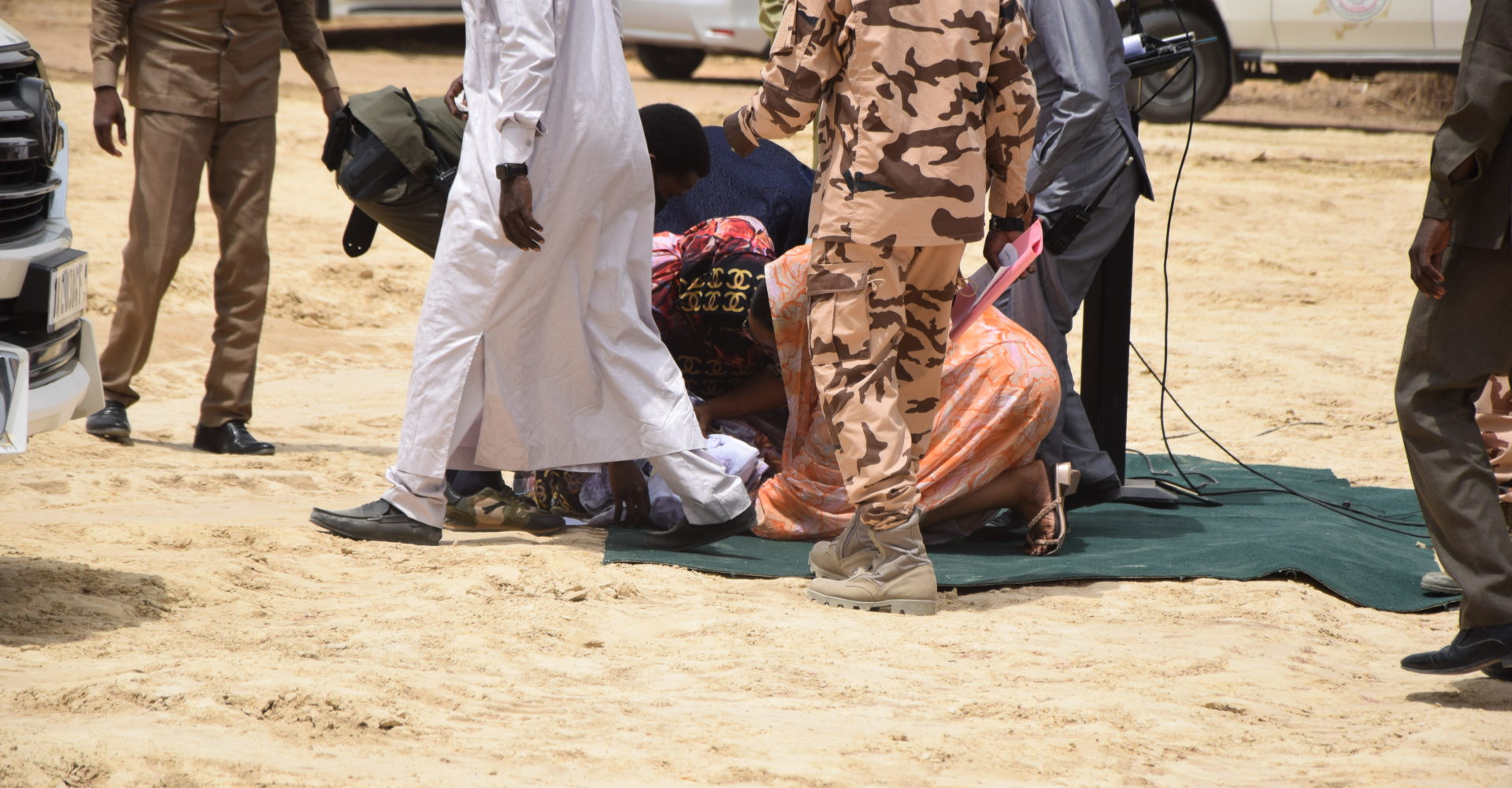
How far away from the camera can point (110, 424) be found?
5375mm


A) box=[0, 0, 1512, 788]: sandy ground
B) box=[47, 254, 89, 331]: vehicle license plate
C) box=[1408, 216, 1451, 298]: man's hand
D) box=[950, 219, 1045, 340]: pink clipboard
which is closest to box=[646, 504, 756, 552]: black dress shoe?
box=[0, 0, 1512, 788]: sandy ground

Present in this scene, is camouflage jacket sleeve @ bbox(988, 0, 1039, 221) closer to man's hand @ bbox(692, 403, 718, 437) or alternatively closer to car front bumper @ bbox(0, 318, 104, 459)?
man's hand @ bbox(692, 403, 718, 437)

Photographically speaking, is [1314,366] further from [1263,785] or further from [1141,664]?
[1263,785]

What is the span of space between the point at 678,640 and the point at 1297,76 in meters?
10.2

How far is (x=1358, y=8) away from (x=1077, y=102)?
788 centimetres

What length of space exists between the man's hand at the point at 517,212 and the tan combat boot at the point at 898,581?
111cm

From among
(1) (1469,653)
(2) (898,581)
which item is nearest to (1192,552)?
(2) (898,581)

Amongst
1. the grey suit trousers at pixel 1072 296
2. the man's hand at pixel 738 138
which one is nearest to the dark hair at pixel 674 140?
the man's hand at pixel 738 138

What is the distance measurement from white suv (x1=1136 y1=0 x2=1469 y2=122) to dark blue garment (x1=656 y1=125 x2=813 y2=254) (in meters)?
6.28

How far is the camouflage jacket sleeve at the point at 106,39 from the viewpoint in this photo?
5031 millimetres

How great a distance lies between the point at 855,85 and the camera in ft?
11.6

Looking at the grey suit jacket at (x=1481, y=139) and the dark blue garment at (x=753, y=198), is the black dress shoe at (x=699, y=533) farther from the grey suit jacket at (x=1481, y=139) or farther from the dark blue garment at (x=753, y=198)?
the grey suit jacket at (x=1481, y=139)

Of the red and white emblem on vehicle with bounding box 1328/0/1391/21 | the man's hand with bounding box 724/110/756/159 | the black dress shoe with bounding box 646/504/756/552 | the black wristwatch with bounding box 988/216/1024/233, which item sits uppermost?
the red and white emblem on vehicle with bounding box 1328/0/1391/21

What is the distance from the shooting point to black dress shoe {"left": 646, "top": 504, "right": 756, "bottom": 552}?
160 inches
